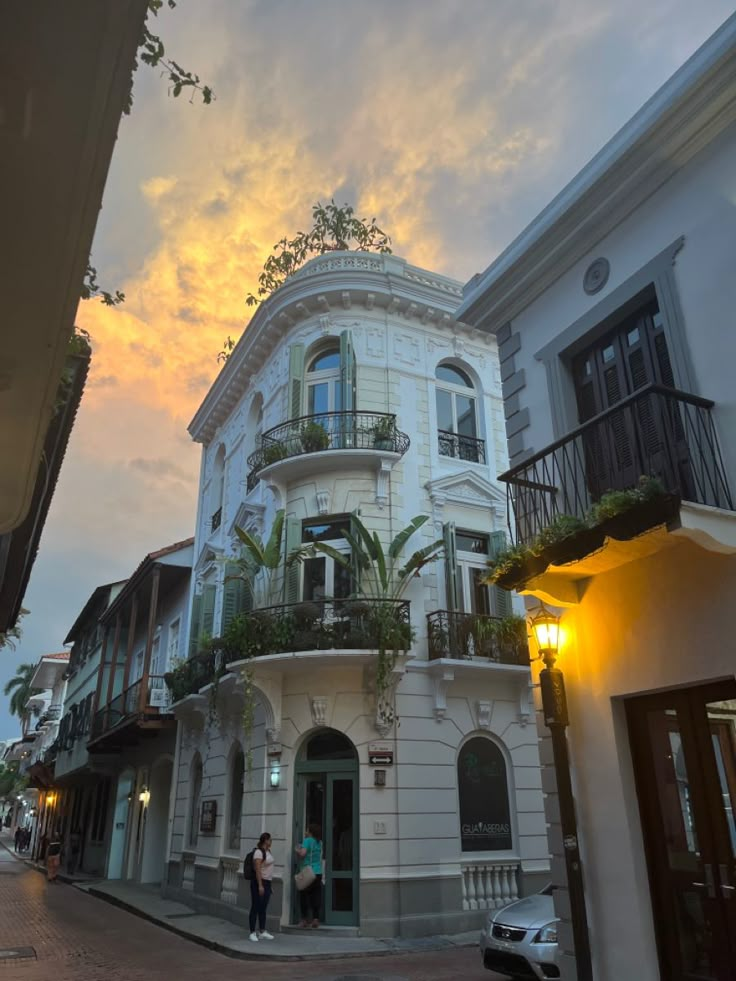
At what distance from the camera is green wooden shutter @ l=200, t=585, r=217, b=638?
18.8m

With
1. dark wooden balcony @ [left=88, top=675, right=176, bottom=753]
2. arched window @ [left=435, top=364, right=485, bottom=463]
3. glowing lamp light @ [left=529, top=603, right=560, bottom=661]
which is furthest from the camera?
dark wooden balcony @ [left=88, top=675, right=176, bottom=753]

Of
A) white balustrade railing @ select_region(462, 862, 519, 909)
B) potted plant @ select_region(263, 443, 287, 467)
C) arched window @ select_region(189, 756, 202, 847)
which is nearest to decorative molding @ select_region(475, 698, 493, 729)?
white balustrade railing @ select_region(462, 862, 519, 909)

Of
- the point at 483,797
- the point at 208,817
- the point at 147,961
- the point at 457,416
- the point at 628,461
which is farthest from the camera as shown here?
the point at 457,416

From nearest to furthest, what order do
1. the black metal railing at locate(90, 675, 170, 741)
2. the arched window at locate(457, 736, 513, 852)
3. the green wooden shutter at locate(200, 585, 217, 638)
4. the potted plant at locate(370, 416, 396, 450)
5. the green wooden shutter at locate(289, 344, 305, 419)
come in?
Answer: the arched window at locate(457, 736, 513, 852)
the potted plant at locate(370, 416, 396, 450)
the green wooden shutter at locate(289, 344, 305, 419)
the green wooden shutter at locate(200, 585, 217, 638)
the black metal railing at locate(90, 675, 170, 741)

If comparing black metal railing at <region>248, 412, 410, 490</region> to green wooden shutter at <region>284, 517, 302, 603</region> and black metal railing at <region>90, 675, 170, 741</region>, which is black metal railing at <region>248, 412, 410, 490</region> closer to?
green wooden shutter at <region>284, 517, 302, 603</region>

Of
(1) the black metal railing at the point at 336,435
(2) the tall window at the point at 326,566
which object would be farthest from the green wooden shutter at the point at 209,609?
(2) the tall window at the point at 326,566

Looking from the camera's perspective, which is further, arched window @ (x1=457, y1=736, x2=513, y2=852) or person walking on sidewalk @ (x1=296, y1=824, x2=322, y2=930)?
arched window @ (x1=457, y1=736, x2=513, y2=852)

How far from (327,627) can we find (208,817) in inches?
238

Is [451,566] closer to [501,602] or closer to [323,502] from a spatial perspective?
[501,602]

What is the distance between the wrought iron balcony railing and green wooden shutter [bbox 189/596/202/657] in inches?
187

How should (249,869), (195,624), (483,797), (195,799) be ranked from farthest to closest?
(195,624) < (195,799) < (483,797) < (249,869)

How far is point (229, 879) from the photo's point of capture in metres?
14.6

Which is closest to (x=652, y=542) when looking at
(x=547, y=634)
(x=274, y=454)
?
(x=547, y=634)

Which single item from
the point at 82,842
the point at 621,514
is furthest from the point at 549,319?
the point at 82,842
